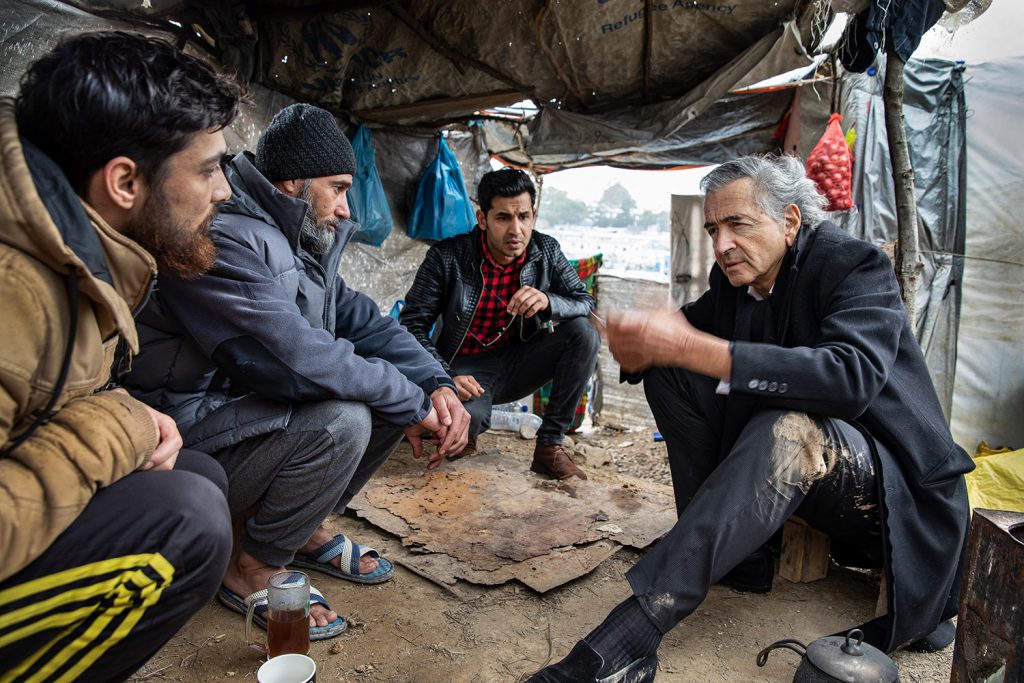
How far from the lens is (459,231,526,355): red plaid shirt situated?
4.08 metres

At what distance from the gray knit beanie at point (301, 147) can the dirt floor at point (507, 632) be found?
1510mm

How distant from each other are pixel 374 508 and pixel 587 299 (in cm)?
182

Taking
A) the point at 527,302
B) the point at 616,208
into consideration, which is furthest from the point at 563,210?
the point at 527,302

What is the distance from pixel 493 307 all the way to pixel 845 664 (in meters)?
2.78

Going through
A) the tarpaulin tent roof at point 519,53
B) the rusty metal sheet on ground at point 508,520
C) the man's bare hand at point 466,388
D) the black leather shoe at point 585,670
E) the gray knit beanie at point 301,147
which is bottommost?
the rusty metal sheet on ground at point 508,520

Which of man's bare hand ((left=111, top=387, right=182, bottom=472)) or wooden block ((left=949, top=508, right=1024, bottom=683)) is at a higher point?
man's bare hand ((left=111, top=387, right=182, bottom=472))

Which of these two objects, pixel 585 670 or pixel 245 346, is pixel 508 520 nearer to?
pixel 585 670

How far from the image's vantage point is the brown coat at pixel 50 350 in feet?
3.80

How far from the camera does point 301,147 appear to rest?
249 cm

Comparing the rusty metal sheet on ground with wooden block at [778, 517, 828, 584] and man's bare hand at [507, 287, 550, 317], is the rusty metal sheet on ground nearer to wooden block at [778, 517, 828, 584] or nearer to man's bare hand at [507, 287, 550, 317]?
wooden block at [778, 517, 828, 584]

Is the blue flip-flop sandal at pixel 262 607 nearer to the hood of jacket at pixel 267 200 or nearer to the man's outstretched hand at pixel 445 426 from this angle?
the man's outstretched hand at pixel 445 426

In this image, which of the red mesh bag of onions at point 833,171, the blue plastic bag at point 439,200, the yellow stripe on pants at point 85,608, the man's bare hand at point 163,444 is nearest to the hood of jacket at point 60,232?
the man's bare hand at point 163,444

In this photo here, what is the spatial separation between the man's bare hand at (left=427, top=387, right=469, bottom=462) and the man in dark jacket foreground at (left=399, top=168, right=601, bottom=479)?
3.83 ft

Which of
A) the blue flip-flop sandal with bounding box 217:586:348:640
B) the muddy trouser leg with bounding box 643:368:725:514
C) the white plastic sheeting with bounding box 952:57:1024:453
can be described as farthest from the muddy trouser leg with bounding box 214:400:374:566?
the white plastic sheeting with bounding box 952:57:1024:453
